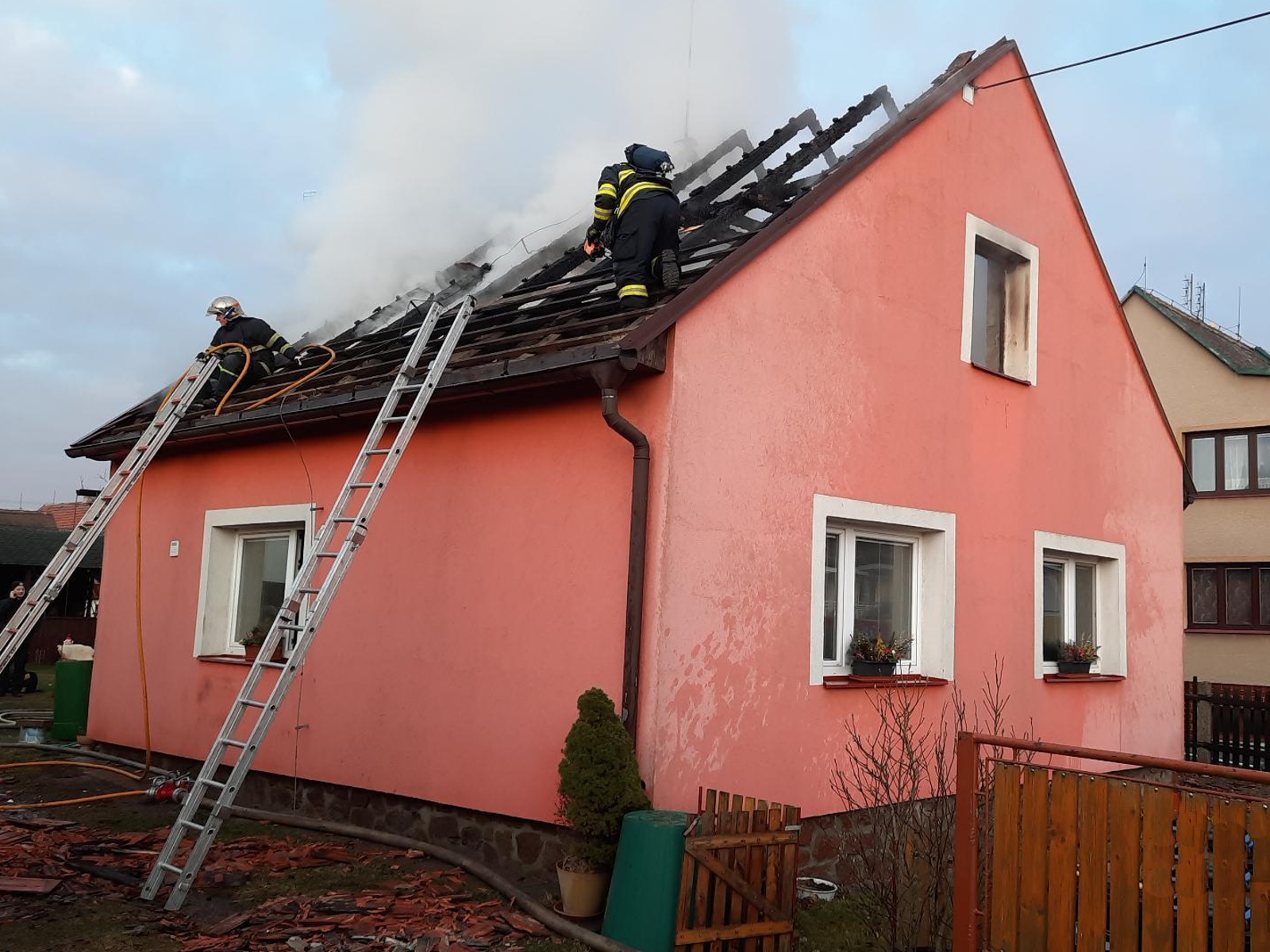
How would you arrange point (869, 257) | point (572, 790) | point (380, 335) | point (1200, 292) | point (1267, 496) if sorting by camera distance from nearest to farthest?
point (572, 790)
point (869, 257)
point (380, 335)
point (1267, 496)
point (1200, 292)

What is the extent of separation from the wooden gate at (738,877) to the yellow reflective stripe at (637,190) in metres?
4.11

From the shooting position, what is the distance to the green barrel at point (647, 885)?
222 inches

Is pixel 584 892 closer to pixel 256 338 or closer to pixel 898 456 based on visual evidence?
pixel 898 456

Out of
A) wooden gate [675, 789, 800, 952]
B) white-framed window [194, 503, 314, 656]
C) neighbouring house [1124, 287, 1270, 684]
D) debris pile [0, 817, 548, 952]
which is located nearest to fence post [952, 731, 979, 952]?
wooden gate [675, 789, 800, 952]

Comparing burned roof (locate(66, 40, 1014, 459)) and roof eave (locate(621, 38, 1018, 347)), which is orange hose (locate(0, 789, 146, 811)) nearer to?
burned roof (locate(66, 40, 1014, 459))

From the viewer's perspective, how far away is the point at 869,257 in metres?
8.37

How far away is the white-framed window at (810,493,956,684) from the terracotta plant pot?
6.76 feet

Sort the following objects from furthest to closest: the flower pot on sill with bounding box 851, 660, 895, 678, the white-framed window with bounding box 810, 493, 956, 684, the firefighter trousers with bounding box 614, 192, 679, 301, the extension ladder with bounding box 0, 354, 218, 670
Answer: the extension ladder with bounding box 0, 354, 218, 670 < the flower pot on sill with bounding box 851, 660, 895, 678 < the white-framed window with bounding box 810, 493, 956, 684 < the firefighter trousers with bounding box 614, 192, 679, 301

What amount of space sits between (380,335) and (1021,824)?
26.7 ft

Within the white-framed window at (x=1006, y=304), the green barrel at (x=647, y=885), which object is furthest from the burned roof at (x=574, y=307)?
the green barrel at (x=647, y=885)

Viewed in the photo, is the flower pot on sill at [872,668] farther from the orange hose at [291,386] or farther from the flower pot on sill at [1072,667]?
the orange hose at [291,386]

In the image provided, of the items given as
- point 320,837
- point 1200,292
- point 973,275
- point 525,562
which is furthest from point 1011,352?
point 1200,292

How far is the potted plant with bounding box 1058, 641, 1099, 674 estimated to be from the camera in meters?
9.94

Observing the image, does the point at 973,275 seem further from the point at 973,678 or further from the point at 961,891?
the point at 961,891
